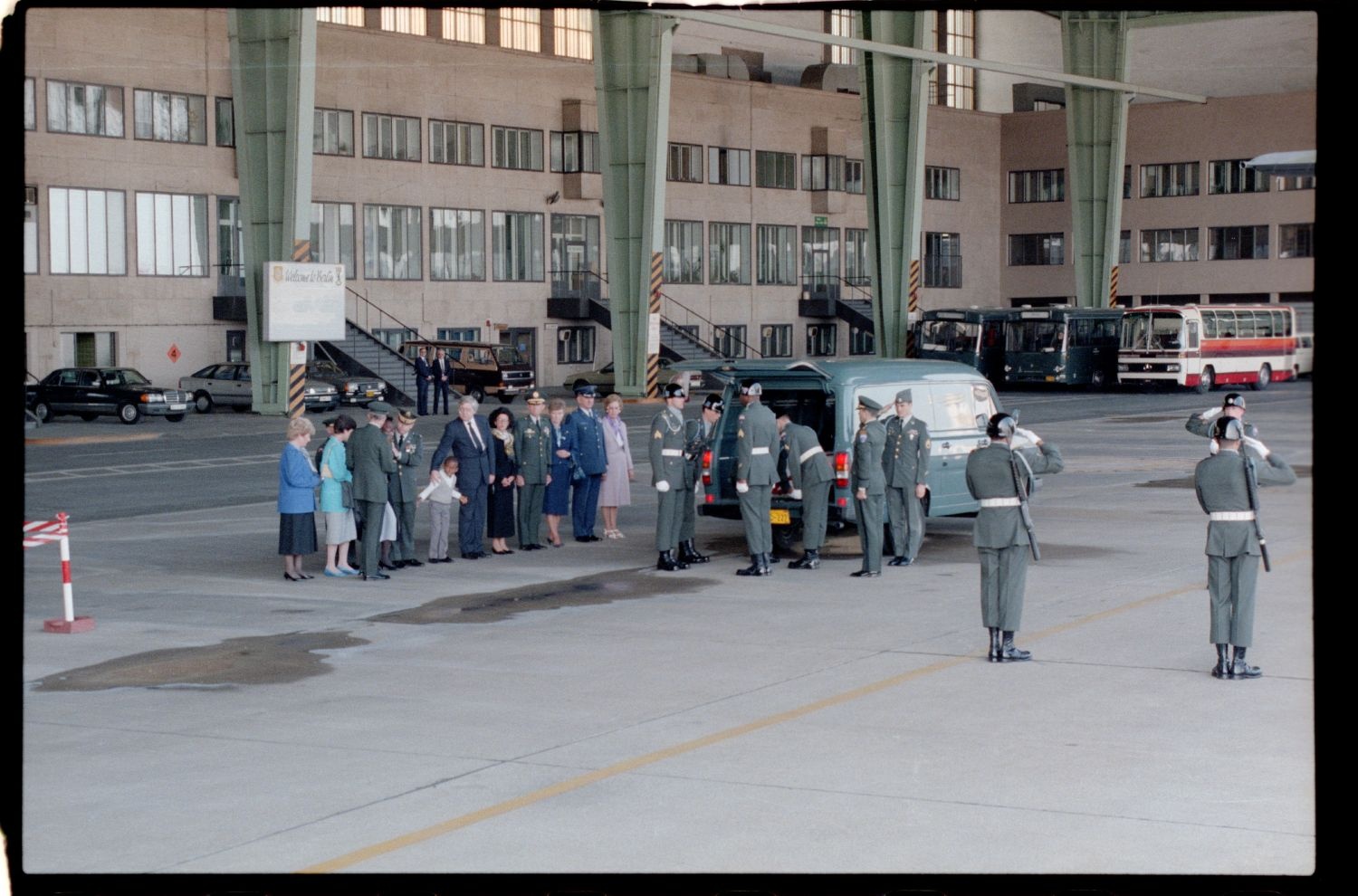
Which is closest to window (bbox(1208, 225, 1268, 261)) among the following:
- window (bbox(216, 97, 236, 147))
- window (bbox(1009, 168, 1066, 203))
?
window (bbox(1009, 168, 1066, 203))

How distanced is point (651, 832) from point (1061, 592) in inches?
330

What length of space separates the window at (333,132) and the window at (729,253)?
18.8 meters

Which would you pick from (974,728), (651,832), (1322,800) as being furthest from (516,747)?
(1322,800)

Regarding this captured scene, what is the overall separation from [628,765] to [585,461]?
36.4 feet

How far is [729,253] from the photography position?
7775 cm

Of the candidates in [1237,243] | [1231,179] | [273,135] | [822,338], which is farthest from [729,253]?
[273,135]

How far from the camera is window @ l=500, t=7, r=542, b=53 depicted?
73.5m

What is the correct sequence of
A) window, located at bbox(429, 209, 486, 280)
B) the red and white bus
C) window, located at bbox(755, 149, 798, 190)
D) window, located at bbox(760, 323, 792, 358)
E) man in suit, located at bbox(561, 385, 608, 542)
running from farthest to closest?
window, located at bbox(760, 323, 792, 358)
window, located at bbox(755, 149, 798, 190)
window, located at bbox(429, 209, 486, 280)
the red and white bus
man in suit, located at bbox(561, 385, 608, 542)

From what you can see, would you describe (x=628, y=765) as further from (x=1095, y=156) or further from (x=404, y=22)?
(x=1095, y=156)

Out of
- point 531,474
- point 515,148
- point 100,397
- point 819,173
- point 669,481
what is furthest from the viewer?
point 819,173

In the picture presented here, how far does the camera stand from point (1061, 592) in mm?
15461

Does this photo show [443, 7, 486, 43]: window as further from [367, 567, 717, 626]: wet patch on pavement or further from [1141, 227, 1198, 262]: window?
[367, 567, 717, 626]: wet patch on pavement

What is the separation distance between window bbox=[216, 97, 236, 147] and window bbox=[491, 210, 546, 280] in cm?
1218

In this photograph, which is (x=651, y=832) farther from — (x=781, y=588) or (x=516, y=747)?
(x=781, y=588)
